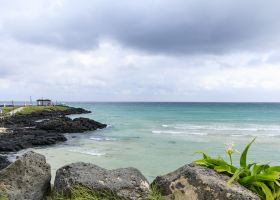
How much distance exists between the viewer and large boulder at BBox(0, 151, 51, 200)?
18.0ft

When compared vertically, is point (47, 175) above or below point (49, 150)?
above

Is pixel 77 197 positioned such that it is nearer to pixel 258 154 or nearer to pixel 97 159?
pixel 97 159

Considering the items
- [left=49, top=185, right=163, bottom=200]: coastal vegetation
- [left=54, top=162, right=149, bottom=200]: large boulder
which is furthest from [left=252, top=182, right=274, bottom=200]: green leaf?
[left=54, top=162, right=149, bottom=200]: large boulder

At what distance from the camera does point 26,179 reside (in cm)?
563

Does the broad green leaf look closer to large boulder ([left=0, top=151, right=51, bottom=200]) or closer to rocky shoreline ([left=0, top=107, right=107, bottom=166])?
large boulder ([left=0, top=151, right=51, bottom=200])

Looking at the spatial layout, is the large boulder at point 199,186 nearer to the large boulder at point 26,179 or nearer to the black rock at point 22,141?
the large boulder at point 26,179

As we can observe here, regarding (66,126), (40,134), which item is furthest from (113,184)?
(66,126)

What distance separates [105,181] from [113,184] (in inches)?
5.6

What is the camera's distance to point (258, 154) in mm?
25625

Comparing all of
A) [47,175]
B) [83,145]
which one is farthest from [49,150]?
[47,175]

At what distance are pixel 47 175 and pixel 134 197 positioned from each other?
5.52 ft

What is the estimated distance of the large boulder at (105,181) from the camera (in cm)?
504

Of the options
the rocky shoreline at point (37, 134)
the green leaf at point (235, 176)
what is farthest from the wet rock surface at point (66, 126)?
the green leaf at point (235, 176)

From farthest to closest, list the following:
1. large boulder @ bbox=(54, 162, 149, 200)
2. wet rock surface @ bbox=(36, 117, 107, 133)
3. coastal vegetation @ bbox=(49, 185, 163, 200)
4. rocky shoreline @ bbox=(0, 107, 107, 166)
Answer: wet rock surface @ bbox=(36, 117, 107, 133) → rocky shoreline @ bbox=(0, 107, 107, 166) → large boulder @ bbox=(54, 162, 149, 200) → coastal vegetation @ bbox=(49, 185, 163, 200)
